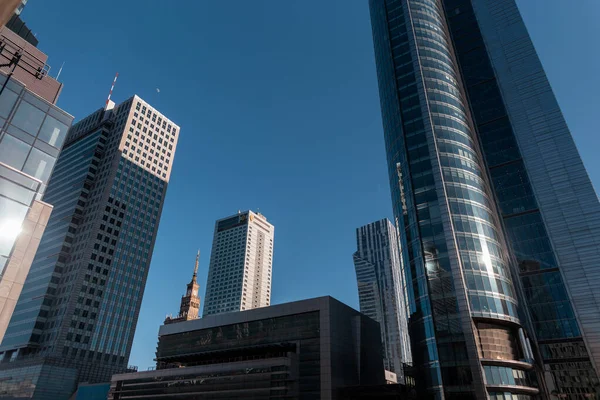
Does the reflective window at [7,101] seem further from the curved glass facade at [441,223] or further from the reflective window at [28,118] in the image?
the curved glass facade at [441,223]

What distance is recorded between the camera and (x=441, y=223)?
7106 centimetres

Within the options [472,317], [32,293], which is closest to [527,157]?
[472,317]

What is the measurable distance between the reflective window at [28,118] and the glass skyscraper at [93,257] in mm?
110134

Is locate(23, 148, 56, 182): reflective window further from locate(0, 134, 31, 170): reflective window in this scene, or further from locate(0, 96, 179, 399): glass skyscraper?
locate(0, 96, 179, 399): glass skyscraper

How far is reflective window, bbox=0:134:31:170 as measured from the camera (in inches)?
907

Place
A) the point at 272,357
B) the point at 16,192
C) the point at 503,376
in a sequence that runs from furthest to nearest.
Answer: the point at 272,357 → the point at 503,376 → the point at 16,192

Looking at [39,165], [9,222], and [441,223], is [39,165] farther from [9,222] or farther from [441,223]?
[441,223]

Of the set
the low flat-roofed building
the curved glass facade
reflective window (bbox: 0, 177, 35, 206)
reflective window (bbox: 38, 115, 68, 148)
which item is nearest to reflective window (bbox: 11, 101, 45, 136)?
reflective window (bbox: 38, 115, 68, 148)

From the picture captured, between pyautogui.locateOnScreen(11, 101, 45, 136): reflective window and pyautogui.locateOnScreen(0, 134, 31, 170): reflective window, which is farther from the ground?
pyautogui.locateOnScreen(11, 101, 45, 136): reflective window

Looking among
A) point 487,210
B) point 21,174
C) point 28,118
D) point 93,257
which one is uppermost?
point 93,257

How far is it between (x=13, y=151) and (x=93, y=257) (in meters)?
120

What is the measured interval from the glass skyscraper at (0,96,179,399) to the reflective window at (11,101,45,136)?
361ft

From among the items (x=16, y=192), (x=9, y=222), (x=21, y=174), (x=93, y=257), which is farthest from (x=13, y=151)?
(x=93, y=257)

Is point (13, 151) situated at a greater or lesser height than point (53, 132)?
lesser
